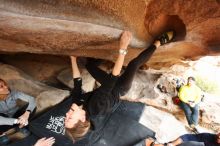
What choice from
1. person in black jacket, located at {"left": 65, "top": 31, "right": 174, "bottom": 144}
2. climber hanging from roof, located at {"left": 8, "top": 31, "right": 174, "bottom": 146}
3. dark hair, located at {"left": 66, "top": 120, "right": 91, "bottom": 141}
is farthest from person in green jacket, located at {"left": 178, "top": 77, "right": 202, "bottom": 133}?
dark hair, located at {"left": 66, "top": 120, "right": 91, "bottom": 141}

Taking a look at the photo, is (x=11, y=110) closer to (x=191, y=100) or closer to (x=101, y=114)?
(x=101, y=114)

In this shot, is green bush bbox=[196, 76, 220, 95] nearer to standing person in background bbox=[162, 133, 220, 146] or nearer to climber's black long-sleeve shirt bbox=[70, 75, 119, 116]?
standing person in background bbox=[162, 133, 220, 146]

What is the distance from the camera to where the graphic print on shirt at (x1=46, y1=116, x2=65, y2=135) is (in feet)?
16.0

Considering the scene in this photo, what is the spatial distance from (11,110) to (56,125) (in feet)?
2.74

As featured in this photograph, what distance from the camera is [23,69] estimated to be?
21.2 ft

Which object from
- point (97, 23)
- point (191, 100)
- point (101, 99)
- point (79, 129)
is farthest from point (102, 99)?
point (191, 100)

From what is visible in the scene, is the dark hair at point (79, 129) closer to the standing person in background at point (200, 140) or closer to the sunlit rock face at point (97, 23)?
the sunlit rock face at point (97, 23)

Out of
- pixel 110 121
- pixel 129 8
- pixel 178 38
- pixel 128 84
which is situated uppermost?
pixel 129 8

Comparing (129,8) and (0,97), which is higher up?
(129,8)

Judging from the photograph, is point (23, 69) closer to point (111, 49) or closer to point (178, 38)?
point (111, 49)

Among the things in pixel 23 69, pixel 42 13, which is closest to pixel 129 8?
pixel 42 13

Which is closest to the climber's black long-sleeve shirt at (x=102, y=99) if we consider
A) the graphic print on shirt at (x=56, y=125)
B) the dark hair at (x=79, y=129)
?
the dark hair at (x=79, y=129)

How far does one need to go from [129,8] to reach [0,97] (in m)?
2.44

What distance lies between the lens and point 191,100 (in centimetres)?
600
